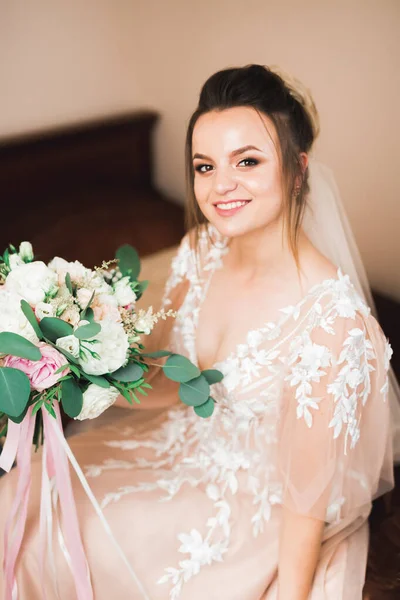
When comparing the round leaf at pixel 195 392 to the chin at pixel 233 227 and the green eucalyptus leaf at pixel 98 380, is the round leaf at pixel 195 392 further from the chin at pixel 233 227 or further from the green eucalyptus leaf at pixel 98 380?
the chin at pixel 233 227

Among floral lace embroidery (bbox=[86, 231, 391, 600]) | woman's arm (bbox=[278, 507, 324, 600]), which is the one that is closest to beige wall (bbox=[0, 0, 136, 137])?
floral lace embroidery (bbox=[86, 231, 391, 600])

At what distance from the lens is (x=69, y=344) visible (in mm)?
1072

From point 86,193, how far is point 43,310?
197cm

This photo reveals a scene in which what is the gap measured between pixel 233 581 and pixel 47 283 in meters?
0.77

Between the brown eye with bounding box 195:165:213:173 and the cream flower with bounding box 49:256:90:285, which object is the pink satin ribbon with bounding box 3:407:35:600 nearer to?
the cream flower with bounding box 49:256:90:285

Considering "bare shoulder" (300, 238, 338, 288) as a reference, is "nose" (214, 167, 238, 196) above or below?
above

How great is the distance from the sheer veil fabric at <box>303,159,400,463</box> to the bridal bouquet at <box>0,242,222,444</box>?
0.59 m

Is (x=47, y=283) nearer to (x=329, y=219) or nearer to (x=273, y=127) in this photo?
(x=273, y=127)

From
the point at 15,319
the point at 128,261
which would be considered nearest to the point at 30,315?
the point at 15,319

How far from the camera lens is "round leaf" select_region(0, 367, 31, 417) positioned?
3.41ft

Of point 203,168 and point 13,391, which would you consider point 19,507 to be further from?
point 203,168

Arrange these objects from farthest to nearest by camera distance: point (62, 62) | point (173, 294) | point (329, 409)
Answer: point (62, 62)
point (173, 294)
point (329, 409)

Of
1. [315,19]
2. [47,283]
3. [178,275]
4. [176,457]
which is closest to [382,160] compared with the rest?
[315,19]

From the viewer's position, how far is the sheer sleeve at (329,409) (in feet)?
4.08
